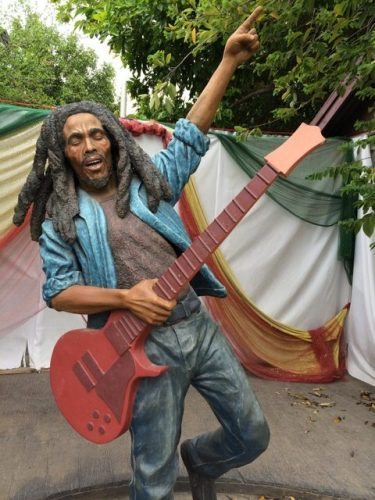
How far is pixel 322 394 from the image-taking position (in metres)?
4.51

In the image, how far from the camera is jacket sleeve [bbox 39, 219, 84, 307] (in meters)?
1.72

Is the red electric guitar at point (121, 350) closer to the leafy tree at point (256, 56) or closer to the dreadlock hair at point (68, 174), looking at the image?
the dreadlock hair at point (68, 174)

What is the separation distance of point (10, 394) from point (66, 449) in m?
A: 1.17

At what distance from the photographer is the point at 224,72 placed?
6.28 feet

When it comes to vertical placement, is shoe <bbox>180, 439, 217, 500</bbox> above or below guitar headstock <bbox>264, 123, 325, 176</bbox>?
below

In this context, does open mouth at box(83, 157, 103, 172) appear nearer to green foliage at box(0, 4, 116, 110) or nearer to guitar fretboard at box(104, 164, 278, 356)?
guitar fretboard at box(104, 164, 278, 356)

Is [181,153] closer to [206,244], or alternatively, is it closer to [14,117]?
[206,244]

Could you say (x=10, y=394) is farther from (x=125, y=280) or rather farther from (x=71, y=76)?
(x=71, y=76)

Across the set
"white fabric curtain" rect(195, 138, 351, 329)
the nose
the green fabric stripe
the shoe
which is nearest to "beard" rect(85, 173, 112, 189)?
the nose

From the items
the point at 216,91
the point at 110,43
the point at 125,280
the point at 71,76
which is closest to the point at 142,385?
the point at 125,280

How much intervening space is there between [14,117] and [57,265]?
271cm

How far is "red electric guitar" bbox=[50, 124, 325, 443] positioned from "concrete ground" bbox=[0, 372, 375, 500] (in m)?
1.32

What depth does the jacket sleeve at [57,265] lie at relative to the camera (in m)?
1.72

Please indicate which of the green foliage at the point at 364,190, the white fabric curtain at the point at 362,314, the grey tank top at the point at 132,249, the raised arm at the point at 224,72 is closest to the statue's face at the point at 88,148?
the grey tank top at the point at 132,249
